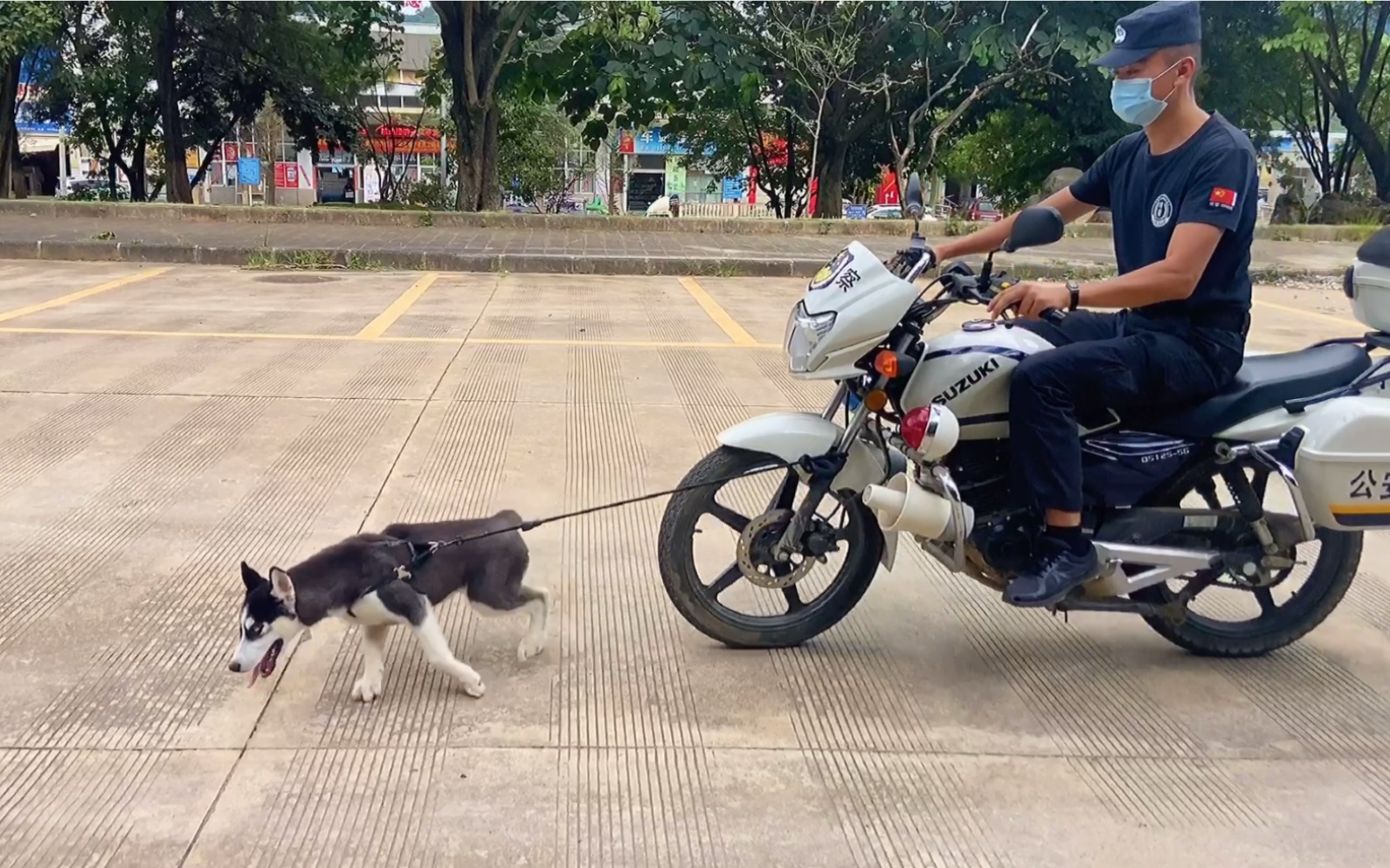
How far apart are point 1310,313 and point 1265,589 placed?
8584mm

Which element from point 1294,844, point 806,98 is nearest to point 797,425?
point 1294,844

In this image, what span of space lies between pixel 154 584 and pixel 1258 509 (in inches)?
144

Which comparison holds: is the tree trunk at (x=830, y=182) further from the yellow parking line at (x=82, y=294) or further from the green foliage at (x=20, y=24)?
the yellow parking line at (x=82, y=294)

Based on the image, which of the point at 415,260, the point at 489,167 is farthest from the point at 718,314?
the point at 489,167

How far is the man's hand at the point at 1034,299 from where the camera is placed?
328 cm

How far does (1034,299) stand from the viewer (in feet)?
10.8

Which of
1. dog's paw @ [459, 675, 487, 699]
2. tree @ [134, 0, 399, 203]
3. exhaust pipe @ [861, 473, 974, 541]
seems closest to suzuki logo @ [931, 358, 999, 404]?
exhaust pipe @ [861, 473, 974, 541]

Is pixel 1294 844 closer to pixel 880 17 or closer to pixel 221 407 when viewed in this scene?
pixel 221 407

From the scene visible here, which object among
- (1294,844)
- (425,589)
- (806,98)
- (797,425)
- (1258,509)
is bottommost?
(1294,844)

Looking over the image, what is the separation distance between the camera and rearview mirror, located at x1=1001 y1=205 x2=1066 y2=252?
10.6 feet

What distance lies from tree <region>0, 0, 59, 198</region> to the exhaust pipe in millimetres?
18323

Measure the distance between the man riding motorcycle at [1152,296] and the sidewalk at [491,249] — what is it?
9119 millimetres

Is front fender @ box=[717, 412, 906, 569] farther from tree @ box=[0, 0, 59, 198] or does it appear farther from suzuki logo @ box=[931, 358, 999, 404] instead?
tree @ box=[0, 0, 59, 198]

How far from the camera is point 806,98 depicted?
2319 cm
